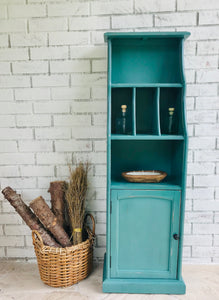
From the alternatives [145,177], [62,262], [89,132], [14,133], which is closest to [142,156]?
[145,177]

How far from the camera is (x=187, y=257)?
218 centimetres

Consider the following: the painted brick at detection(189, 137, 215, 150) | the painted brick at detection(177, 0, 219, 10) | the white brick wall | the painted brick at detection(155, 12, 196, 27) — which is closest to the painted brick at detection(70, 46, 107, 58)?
the white brick wall

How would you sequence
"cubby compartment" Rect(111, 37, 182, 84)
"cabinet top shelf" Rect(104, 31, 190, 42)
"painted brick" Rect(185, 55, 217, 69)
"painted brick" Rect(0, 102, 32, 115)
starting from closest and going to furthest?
"cabinet top shelf" Rect(104, 31, 190, 42) → "cubby compartment" Rect(111, 37, 182, 84) → "painted brick" Rect(185, 55, 217, 69) → "painted brick" Rect(0, 102, 32, 115)

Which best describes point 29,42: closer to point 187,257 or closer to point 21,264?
point 21,264

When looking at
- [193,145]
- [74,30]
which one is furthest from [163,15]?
[193,145]

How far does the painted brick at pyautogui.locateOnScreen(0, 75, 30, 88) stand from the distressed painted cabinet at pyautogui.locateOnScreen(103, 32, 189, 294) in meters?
0.75

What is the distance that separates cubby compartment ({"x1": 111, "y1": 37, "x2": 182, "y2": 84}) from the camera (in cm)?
186

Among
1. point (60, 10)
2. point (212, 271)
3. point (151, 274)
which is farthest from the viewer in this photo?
point (212, 271)

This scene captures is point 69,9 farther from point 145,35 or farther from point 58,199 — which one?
point 58,199

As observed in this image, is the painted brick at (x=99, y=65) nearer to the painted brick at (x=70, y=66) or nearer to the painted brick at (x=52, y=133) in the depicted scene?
the painted brick at (x=70, y=66)

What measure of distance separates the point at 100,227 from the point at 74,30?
1.72 m

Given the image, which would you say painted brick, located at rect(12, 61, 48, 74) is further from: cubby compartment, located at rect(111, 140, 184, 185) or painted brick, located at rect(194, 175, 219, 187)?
painted brick, located at rect(194, 175, 219, 187)

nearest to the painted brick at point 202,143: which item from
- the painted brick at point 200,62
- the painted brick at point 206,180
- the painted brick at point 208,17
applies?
the painted brick at point 206,180

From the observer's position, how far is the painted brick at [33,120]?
2076mm
